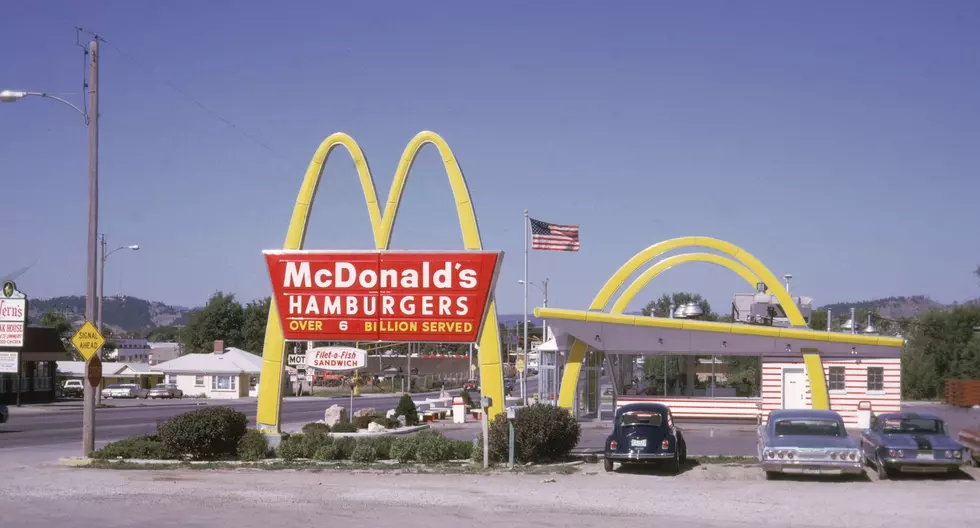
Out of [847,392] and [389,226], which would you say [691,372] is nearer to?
[847,392]

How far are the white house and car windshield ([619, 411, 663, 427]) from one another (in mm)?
57606

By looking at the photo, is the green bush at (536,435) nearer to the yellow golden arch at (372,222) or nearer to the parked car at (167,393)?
the yellow golden arch at (372,222)

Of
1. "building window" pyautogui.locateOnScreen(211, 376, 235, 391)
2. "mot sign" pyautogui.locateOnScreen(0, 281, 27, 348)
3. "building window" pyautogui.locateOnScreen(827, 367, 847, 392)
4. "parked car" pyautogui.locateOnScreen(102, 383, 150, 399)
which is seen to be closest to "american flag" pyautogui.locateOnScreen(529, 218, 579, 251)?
"building window" pyautogui.locateOnScreen(827, 367, 847, 392)

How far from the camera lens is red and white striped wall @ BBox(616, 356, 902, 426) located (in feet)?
118

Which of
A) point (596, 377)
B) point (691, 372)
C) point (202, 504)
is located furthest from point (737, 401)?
point (202, 504)

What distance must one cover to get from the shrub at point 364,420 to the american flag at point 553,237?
378 inches

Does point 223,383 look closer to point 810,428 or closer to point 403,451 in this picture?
point 403,451

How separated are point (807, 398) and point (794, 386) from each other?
66 centimetres

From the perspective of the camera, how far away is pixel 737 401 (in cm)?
3866

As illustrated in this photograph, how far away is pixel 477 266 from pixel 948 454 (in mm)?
11230

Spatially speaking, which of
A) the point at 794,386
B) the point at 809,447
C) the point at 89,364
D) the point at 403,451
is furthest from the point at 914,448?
the point at 89,364

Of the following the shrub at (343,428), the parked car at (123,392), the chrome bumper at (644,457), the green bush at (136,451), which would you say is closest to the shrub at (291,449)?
the green bush at (136,451)

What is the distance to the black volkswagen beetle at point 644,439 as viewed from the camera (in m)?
21.7

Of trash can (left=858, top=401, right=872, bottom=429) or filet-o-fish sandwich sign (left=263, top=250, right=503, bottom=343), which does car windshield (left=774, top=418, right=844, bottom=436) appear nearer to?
filet-o-fish sandwich sign (left=263, top=250, right=503, bottom=343)
